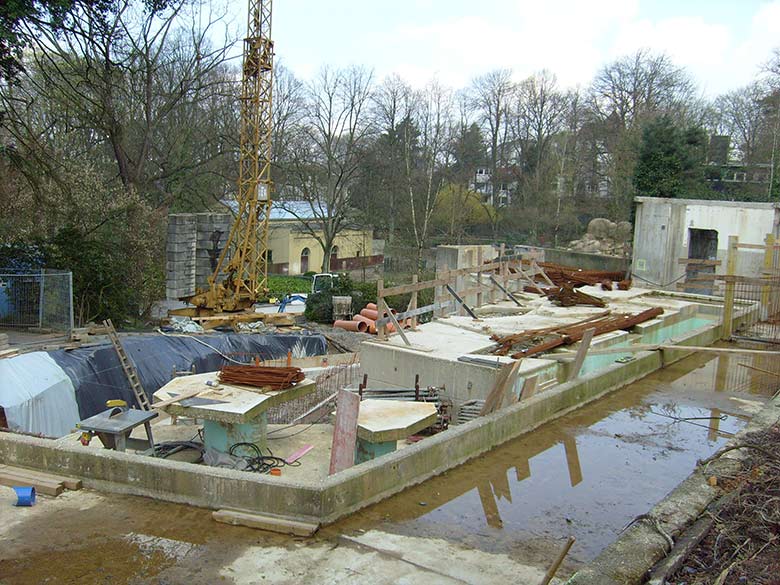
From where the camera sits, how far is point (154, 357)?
1739 cm

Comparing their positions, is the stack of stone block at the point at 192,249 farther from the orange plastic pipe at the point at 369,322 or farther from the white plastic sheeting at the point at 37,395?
the white plastic sheeting at the point at 37,395

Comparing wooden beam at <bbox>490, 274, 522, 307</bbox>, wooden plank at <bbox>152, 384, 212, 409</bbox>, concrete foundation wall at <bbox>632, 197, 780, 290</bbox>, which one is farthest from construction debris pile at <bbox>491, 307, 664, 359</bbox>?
concrete foundation wall at <bbox>632, 197, 780, 290</bbox>

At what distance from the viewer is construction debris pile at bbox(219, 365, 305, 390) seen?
775 centimetres

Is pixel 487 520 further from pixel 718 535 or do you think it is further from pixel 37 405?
pixel 37 405

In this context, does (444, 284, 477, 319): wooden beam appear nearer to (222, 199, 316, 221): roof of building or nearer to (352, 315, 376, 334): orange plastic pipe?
(352, 315, 376, 334): orange plastic pipe

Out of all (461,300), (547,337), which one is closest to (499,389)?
(547,337)

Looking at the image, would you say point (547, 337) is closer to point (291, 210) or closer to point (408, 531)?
point (408, 531)

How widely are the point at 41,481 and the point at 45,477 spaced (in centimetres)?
14

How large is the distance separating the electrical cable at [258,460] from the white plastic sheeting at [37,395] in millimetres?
7289

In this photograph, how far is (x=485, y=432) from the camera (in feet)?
26.4

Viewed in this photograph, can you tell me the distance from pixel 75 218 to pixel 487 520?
69.1 feet

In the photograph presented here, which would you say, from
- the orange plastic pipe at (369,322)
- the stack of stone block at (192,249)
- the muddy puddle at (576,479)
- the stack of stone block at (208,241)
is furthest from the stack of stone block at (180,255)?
the muddy puddle at (576,479)

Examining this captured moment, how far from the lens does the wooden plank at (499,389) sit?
→ 8.23m

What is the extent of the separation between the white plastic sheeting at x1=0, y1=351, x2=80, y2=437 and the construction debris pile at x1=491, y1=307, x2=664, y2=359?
8.53m
